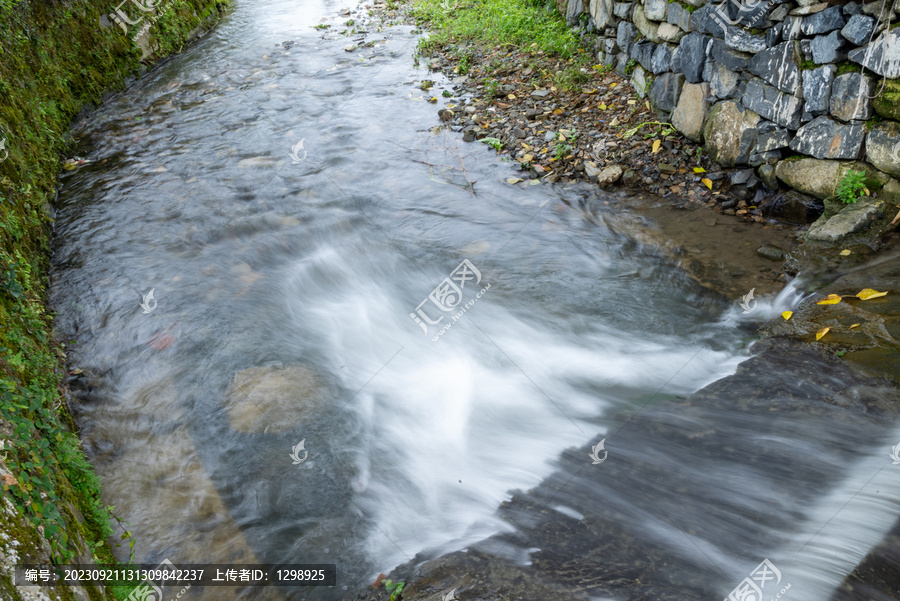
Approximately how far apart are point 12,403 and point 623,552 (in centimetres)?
367

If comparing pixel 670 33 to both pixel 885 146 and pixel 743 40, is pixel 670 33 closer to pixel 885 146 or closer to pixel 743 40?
pixel 743 40

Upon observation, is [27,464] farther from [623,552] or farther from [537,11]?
[537,11]

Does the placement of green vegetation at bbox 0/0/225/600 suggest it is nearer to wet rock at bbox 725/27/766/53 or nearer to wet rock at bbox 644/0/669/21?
wet rock at bbox 725/27/766/53

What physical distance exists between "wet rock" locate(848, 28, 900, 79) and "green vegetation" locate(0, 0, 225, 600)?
254 inches

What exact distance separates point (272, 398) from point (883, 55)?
5.57m

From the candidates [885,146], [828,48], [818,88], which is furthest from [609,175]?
[885,146]

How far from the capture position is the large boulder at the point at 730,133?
228 inches

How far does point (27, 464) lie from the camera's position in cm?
303

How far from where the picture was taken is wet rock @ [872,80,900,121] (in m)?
4.55

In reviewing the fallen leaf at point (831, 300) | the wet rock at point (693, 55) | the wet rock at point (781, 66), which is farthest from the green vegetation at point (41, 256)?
the wet rock at point (693, 55)

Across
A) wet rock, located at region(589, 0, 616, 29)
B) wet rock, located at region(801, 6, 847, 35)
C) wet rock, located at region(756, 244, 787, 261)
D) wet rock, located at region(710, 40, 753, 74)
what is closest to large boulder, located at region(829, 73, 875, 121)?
wet rock, located at region(801, 6, 847, 35)

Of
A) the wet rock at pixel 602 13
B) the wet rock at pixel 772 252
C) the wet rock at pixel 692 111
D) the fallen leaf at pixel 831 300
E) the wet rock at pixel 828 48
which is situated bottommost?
the fallen leaf at pixel 831 300

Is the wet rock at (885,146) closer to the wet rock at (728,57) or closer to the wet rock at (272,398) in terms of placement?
the wet rock at (728,57)

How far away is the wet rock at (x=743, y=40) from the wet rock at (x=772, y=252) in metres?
1.91
